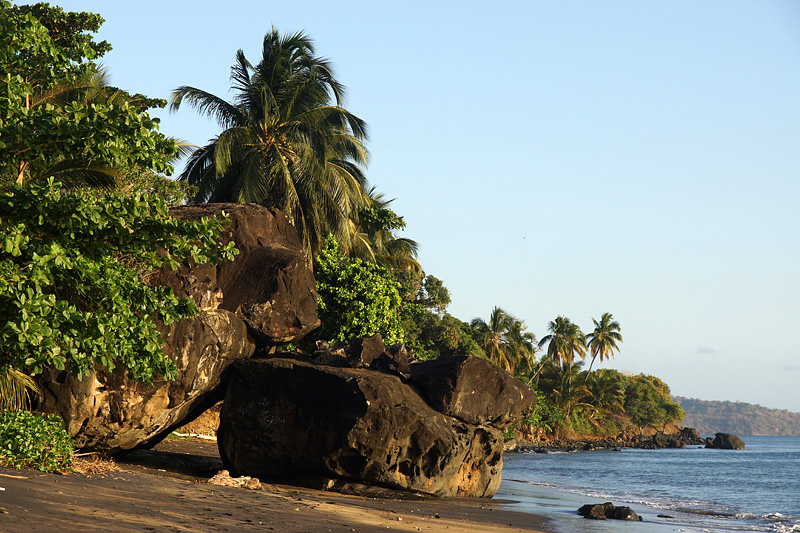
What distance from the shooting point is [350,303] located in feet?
80.1

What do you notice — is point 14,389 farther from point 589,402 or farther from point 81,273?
point 589,402

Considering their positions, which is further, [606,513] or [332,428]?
[606,513]

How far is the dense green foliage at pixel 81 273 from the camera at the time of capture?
721cm

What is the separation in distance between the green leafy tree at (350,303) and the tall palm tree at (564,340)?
146 ft

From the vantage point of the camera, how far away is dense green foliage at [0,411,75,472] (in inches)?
420

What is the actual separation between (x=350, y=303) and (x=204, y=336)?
9776mm

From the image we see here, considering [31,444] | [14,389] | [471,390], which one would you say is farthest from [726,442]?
[31,444]

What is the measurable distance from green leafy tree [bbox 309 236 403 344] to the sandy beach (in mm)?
9131

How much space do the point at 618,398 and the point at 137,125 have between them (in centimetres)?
7797

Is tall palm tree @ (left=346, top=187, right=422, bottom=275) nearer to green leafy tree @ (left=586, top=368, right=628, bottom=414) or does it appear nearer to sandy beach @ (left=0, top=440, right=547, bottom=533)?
sandy beach @ (left=0, top=440, right=547, bottom=533)

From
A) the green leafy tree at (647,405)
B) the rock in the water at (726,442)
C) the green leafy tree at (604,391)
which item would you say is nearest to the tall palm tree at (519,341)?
the green leafy tree at (604,391)

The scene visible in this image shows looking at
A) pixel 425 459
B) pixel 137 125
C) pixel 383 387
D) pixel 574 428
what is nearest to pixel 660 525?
pixel 425 459

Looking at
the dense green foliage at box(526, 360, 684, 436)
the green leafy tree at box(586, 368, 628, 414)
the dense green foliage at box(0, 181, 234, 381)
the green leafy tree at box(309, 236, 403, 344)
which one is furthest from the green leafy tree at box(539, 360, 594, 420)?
the dense green foliage at box(0, 181, 234, 381)

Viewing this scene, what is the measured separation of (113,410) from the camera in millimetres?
13961
